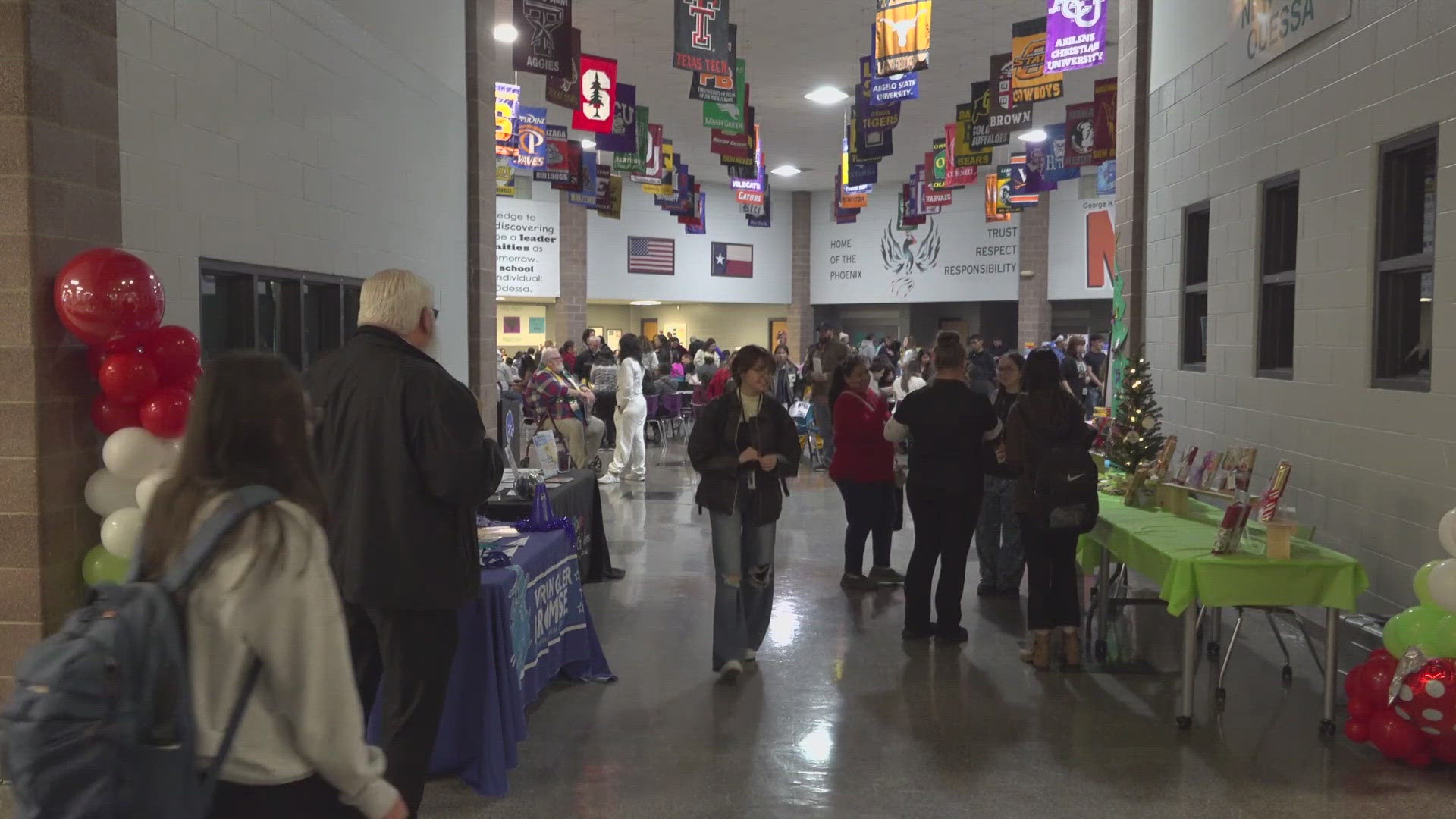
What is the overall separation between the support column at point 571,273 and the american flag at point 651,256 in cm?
A: 170

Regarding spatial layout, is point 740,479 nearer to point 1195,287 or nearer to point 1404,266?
point 1404,266

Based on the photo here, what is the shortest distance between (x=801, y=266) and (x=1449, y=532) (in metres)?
24.8

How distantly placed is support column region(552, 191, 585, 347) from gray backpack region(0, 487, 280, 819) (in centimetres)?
2187

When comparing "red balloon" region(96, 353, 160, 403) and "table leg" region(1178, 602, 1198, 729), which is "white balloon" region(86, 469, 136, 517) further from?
"table leg" region(1178, 602, 1198, 729)

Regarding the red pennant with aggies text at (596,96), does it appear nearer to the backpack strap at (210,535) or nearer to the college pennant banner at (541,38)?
the college pennant banner at (541,38)

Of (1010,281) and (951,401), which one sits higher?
(1010,281)

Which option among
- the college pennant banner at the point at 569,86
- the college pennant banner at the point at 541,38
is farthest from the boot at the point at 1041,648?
the college pennant banner at the point at 569,86

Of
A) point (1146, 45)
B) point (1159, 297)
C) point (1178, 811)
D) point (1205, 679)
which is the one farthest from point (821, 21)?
point (1178, 811)

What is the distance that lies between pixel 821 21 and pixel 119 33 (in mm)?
10204

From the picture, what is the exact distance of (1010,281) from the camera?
24484 millimetres

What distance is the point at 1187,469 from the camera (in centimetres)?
596

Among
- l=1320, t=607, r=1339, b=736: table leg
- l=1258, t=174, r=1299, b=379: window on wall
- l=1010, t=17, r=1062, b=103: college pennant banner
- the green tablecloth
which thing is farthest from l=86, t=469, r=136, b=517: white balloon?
l=1010, t=17, r=1062, b=103: college pennant banner

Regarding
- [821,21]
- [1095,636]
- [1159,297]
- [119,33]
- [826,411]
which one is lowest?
[1095,636]

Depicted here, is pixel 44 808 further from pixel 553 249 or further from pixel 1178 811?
pixel 553 249
